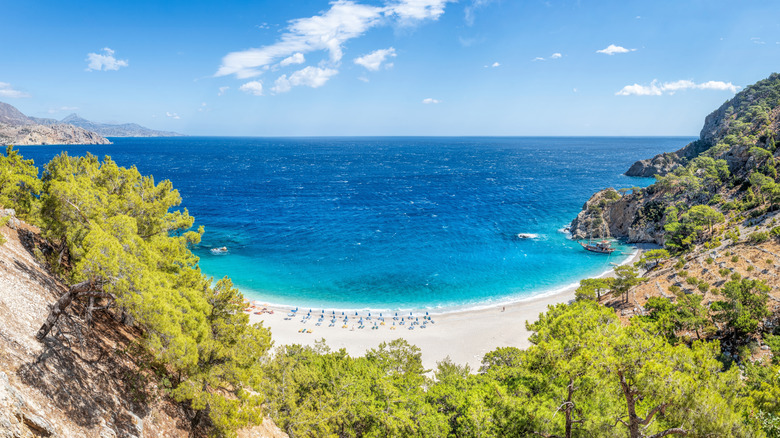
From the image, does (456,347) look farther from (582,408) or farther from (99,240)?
(99,240)

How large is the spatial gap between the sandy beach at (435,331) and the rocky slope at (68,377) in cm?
2334

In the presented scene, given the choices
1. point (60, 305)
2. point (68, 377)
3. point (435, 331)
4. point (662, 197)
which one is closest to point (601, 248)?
point (662, 197)

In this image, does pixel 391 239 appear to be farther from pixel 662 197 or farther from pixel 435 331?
pixel 662 197

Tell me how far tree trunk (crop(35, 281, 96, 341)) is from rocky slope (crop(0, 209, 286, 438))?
0.28 metres

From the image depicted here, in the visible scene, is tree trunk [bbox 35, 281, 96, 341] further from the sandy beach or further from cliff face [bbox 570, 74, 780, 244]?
cliff face [bbox 570, 74, 780, 244]

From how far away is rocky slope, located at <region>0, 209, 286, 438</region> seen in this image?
10.4m

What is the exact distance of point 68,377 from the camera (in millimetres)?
11953

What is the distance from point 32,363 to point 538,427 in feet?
59.2

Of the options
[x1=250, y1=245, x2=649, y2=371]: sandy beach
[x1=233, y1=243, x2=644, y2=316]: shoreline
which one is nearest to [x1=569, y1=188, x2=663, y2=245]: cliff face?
[x1=233, y1=243, x2=644, y2=316]: shoreline

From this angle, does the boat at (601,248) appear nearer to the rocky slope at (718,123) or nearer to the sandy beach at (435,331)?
the sandy beach at (435,331)

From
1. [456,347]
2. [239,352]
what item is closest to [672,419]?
[239,352]

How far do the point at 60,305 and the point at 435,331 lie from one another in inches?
1433

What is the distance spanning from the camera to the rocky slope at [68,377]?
1043 centimetres

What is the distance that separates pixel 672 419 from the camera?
476 inches
